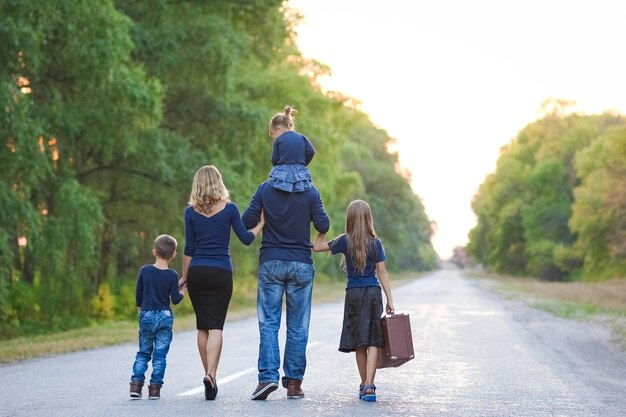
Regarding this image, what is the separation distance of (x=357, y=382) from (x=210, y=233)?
2.68m

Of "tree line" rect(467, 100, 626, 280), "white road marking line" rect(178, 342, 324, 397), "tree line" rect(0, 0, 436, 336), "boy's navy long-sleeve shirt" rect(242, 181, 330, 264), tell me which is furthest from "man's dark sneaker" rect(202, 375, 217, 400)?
"tree line" rect(467, 100, 626, 280)

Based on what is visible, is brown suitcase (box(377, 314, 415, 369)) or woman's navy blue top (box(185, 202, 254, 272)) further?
brown suitcase (box(377, 314, 415, 369))

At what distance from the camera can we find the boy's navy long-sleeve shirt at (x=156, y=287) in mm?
8523

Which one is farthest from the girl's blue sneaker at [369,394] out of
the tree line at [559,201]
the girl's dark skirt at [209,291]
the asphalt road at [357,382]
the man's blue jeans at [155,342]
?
the tree line at [559,201]

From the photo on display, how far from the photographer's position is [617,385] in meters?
10.7

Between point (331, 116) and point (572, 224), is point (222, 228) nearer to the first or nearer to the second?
point (331, 116)

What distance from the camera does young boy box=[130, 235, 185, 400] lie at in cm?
850

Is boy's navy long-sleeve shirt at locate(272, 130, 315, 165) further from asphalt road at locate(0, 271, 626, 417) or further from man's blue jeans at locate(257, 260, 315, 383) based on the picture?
asphalt road at locate(0, 271, 626, 417)

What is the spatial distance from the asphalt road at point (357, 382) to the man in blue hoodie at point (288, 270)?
1.35 ft

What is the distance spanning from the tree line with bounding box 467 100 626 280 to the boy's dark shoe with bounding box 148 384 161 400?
164ft

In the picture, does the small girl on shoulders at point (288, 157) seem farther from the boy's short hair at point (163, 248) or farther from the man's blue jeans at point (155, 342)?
the man's blue jeans at point (155, 342)

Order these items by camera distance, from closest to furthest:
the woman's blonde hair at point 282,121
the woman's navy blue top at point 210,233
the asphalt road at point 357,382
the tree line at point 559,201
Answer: the asphalt road at point 357,382, the woman's navy blue top at point 210,233, the woman's blonde hair at point 282,121, the tree line at point 559,201

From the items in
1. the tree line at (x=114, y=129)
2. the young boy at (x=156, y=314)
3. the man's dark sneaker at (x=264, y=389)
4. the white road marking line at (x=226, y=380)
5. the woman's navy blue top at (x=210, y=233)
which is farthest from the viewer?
the tree line at (x=114, y=129)

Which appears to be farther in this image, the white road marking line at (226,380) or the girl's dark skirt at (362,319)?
the white road marking line at (226,380)
